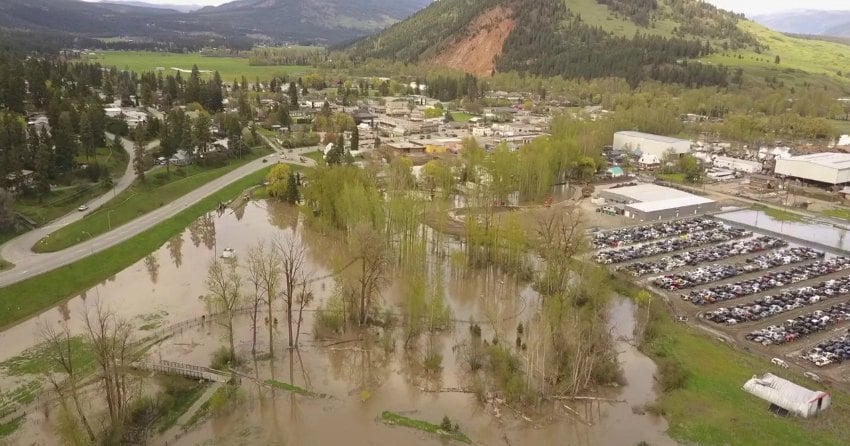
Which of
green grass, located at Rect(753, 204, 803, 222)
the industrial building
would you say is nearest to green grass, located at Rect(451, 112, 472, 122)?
the industrial building

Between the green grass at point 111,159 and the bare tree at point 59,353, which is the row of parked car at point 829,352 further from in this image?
the green grass at point 111,159

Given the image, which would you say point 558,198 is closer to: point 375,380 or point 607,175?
point 607,175

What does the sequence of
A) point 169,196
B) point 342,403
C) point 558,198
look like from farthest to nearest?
1. point 558,198
2. point 169,196
3. point 342,403

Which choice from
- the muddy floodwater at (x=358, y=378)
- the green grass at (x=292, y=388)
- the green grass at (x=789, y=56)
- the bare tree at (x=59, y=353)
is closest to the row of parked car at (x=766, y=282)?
the muddy floodwater at (x=358, y=378)

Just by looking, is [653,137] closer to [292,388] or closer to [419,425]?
[419,425]

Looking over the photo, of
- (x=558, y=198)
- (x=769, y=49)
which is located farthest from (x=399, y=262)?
(x=769, y=49)

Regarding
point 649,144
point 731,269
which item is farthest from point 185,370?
point 649,144
